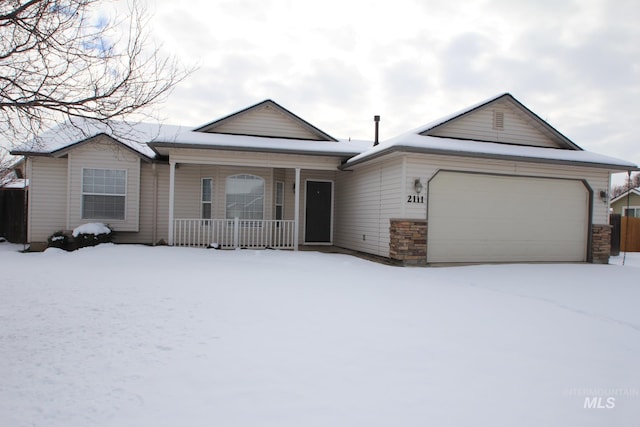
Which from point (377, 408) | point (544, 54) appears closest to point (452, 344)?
point (377, 408)

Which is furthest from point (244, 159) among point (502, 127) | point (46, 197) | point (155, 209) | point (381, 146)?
point (502, 127)

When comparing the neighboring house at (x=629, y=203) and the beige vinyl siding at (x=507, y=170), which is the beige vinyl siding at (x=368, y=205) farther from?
the neighboring house at (x=629, y=203)

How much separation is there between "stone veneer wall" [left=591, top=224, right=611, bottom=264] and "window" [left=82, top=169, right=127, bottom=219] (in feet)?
43.0

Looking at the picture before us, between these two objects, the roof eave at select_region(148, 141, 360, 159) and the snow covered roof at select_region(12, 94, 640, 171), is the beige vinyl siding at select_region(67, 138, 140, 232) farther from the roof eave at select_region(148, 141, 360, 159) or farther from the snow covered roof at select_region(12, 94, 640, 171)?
the roof eave at select_region(148, 141, 360, 159)

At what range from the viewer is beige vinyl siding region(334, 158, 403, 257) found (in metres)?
10.1

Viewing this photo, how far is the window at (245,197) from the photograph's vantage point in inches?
489

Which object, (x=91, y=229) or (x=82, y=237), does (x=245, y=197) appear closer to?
(x=91, y=229)

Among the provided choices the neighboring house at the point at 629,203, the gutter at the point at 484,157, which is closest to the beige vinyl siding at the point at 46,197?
the gutter at the point at 484,157

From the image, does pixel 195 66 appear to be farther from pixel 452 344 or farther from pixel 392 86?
pixel 392 86

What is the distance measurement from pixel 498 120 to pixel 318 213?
610 cm

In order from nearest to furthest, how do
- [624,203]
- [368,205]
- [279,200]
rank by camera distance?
[368,205]
[279,200]
[624,203]

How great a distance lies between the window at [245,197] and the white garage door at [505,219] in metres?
5.25

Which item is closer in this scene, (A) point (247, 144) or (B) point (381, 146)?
(B) point (381, 146)

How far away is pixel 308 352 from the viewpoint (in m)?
3.78
